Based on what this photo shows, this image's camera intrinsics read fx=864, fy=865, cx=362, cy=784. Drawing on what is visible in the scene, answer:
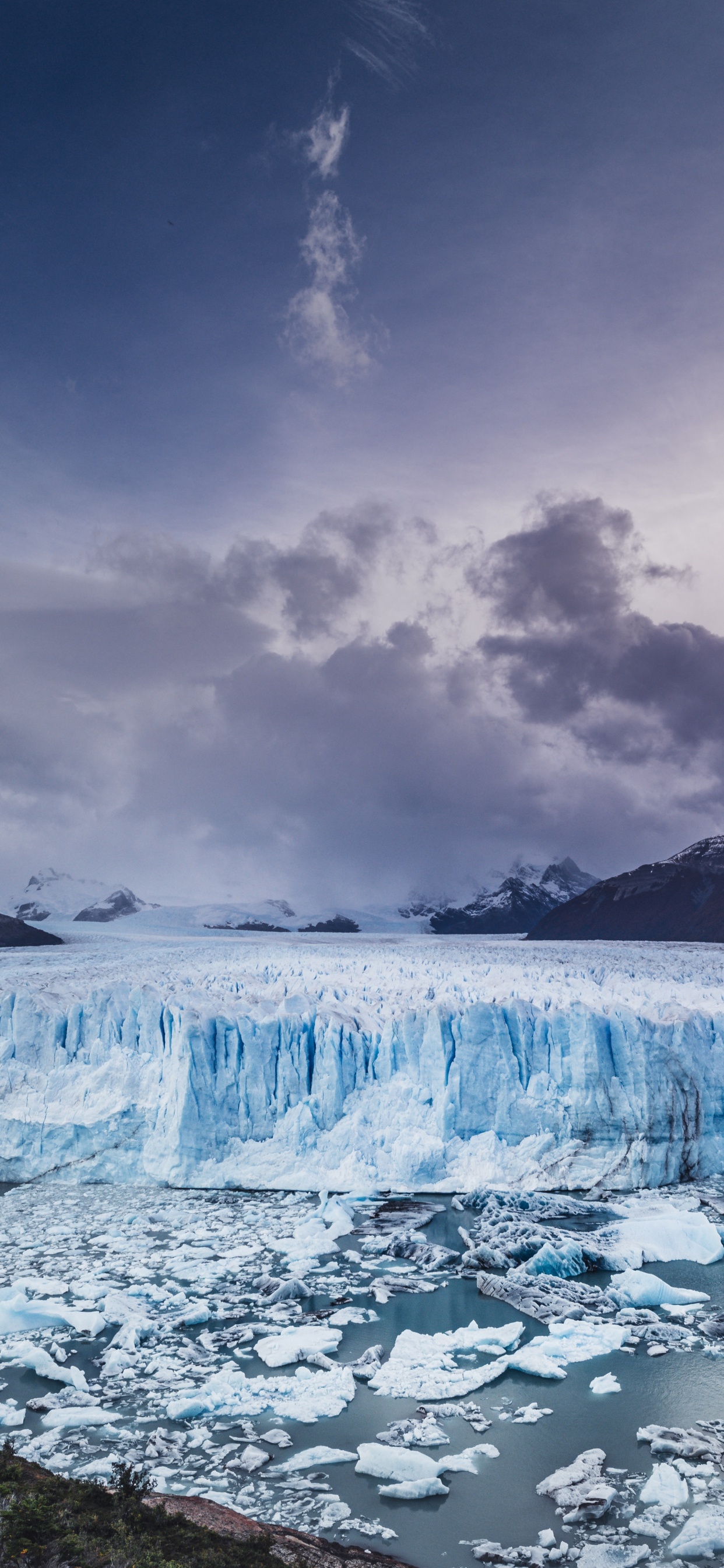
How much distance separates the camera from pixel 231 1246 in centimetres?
1323

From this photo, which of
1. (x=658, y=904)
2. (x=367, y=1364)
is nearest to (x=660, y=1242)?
(x=367, y=1364)

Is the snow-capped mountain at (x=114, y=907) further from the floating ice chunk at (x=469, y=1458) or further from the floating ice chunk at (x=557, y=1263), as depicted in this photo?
the floating ice chunk at (x=469, y=1458)

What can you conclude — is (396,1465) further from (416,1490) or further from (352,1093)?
(352,1093)

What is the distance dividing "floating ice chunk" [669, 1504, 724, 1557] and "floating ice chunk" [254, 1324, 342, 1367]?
4468 mm

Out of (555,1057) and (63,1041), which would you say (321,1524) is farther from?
(63,1041)

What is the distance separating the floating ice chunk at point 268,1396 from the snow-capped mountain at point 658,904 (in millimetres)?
38904

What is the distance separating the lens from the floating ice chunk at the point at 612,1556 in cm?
669

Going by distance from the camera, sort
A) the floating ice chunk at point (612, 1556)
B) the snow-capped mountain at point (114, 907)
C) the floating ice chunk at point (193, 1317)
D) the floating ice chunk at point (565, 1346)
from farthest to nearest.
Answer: the snow-capped mountain at point (114, 907) < the floating ice chunk at point (193, 1317) < the floating ice chunk at point (565, 1346) < the floating ice chunk at point (612, 1556)

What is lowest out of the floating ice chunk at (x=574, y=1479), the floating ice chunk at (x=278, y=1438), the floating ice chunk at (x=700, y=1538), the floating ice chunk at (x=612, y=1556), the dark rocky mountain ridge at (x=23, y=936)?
the floating ice chunk at (x=278, y=1438)

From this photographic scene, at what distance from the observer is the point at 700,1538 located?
683 centimetres

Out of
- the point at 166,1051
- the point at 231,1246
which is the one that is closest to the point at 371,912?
the point at 166,1051

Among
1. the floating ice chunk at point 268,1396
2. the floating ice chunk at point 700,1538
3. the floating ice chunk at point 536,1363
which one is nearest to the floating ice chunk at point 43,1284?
the floating ice chunk at point 268,1396

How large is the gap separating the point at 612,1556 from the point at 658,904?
46.7 m

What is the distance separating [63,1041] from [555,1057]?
10309 millimetres
